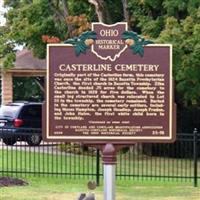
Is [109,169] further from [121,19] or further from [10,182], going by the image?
[121,19]

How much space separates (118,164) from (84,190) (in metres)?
6.03

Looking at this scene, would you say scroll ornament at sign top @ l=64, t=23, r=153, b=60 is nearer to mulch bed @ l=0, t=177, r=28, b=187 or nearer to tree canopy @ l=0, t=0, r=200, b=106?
mulch bed @ l=0, t=177, r=28, b=187

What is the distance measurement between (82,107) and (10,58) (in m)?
20.7

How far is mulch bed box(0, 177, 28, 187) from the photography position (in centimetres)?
1507

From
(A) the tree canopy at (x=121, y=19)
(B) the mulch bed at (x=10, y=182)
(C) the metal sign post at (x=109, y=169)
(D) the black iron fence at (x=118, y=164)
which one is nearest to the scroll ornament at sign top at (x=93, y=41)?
(C) the metal sign post at (x=109, y=169)

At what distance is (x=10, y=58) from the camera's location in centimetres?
2961

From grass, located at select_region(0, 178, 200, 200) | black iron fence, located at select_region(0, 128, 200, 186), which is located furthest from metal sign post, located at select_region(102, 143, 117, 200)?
black iron fence, located at select_region(0, 128, 200, 186)

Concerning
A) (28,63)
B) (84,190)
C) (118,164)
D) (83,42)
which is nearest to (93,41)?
(83,42)

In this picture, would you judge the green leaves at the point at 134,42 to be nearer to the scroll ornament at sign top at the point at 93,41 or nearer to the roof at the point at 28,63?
the scroll ornament at sign top at the point at 93,41

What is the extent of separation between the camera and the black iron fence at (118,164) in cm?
1712

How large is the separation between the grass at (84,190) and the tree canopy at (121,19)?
6734 mm

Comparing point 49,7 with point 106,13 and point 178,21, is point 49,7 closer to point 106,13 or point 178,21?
point 106,13

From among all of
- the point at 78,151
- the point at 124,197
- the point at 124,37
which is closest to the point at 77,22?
the point at 78,151

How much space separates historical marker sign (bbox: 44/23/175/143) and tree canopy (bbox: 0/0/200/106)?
12.5 meters
